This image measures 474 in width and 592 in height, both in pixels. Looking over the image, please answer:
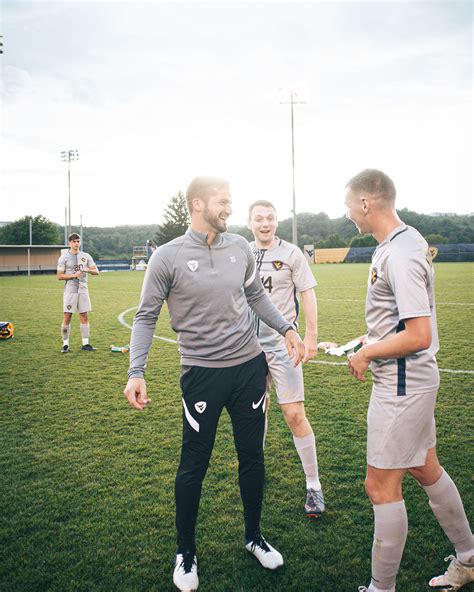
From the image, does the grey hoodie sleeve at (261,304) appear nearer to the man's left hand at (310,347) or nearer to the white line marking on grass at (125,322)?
the man's left hand at (310,347)

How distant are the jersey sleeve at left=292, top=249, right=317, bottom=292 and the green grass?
64.1 inches

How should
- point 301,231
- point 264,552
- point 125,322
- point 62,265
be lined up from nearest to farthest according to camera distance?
point 264,552 < point 62,265 < point 125,322 < point 301,231

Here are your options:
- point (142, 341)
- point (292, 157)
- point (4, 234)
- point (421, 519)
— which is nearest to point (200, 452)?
point (142, 341)

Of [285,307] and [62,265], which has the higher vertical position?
[62,265]

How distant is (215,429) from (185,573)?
0.83 m

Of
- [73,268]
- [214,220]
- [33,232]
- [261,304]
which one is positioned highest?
[33,232]

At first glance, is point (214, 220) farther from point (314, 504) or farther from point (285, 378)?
point (314, 504)

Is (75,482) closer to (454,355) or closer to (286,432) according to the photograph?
(286,432)

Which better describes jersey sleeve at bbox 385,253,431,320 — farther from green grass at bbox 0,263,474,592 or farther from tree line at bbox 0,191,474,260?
tree line at bbox 0,191,474,260

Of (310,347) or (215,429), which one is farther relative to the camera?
(310,347)

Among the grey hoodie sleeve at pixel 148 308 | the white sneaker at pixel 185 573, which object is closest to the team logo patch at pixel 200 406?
the grey hoodie sleeve at pixel 148 308

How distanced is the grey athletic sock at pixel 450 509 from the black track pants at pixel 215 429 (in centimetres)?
103

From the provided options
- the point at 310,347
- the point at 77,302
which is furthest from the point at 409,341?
the point at 77,302

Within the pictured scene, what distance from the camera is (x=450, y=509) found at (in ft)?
8.41
